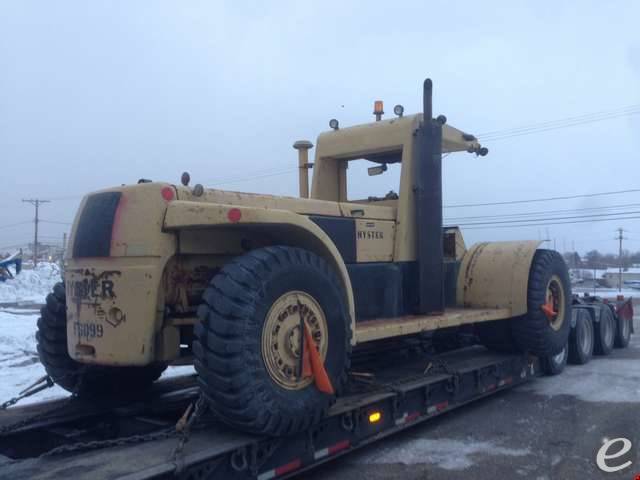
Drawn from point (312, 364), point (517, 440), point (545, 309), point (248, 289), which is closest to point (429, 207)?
point (545, 309)

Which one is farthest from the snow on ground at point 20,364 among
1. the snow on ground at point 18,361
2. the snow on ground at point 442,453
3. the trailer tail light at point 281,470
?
the trailer tail light at point 281,470

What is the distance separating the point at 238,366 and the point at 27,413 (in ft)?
8.26

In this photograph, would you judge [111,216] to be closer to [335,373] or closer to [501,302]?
[335,373]

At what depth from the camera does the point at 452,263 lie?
8.34m

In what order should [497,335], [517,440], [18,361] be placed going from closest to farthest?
[517,440] < [497,335] < [18,361]

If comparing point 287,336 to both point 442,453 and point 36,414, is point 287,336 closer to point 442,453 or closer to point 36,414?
point 442,453

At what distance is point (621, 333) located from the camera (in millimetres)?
13523

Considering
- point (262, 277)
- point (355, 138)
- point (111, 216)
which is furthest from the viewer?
point (355, 138)

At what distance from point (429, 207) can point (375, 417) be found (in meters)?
2.41

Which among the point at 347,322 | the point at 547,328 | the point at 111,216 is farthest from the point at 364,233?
the point at 547,328

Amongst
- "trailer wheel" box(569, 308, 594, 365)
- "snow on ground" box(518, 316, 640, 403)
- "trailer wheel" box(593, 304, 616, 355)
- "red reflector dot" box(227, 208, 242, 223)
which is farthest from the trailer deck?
"trailer wheel" box(593, 304, 616, 355)

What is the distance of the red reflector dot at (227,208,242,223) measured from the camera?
4.62 m

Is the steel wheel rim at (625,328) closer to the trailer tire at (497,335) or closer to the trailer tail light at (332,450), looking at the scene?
the trailer tire at (497,335)

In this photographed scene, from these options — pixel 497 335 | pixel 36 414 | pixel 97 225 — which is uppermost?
pixel 97 225
